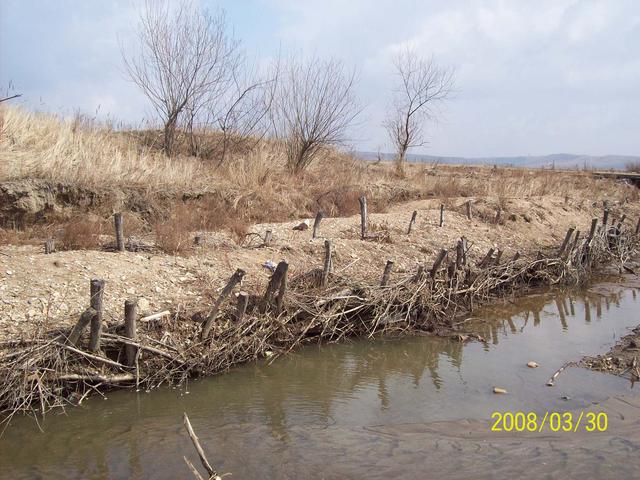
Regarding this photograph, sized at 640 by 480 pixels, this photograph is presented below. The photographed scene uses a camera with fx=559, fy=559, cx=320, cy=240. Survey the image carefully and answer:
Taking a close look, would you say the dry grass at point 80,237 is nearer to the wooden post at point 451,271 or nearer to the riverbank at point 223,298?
the riverbank at point 223,298

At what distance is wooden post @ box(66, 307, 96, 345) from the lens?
5.41m

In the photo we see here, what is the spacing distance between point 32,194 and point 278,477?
779 centimetres

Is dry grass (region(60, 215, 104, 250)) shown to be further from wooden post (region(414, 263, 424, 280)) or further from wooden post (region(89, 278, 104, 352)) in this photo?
wooden post (region(414, 263, 424, 280))

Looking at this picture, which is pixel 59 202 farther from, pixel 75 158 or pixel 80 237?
pixel 80 237

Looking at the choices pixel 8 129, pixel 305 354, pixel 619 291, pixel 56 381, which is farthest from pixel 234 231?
pixel 619 291

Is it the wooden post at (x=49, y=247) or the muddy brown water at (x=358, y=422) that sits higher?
the wooden post at (x=49, y=247)

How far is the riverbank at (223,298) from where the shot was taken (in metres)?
5.62

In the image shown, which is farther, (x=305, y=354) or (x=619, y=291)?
(x=619, y=291)

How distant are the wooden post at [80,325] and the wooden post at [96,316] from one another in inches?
2.4

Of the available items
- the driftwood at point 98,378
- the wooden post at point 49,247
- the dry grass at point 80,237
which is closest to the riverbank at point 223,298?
the driftwood at point 98,378

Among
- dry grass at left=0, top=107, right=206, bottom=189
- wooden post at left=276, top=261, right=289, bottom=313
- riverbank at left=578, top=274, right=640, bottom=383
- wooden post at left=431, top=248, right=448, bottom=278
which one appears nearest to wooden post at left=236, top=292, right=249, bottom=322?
wooden post at left=276, top=261, right=289, bottom=313

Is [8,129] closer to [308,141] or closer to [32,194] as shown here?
[32,194]

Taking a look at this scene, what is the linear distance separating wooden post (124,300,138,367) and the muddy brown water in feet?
1.30

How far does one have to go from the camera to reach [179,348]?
6.18m
